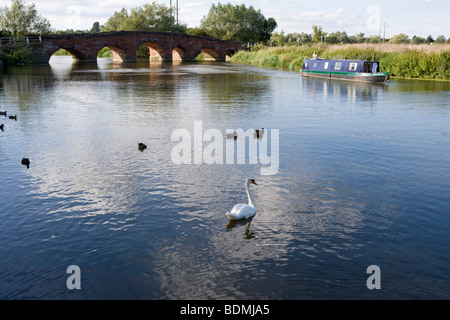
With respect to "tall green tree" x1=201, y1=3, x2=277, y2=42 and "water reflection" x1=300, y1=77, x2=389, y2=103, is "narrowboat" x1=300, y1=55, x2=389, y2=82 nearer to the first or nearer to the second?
"water reflection" x1=300, y1=77, x2=389, y2=103

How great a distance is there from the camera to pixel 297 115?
18500 millimetres

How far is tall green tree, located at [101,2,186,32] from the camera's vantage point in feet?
261

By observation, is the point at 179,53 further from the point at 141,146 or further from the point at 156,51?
the point at 141,146

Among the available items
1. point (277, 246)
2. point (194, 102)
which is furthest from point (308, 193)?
point (194, 102)

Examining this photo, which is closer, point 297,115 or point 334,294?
point 334,294

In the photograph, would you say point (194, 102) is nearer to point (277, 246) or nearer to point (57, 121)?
point (57, 121)

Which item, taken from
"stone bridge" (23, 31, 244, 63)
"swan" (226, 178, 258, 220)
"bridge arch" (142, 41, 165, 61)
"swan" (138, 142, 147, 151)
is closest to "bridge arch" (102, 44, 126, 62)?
"stone bridge" (23, 31, 244, 63)

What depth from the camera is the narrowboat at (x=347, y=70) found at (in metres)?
31.8

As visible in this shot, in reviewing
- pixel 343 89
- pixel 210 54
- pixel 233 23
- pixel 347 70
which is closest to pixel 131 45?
pixel 210 54

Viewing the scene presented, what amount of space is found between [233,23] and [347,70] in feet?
194

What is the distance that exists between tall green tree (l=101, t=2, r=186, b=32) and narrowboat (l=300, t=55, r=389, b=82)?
163 ft

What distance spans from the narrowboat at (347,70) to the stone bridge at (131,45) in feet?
112
